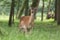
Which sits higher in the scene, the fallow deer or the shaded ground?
the fallow deer

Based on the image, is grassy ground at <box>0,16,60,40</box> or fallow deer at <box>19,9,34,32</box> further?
fallow deer at <box>19,9,34,32</box>

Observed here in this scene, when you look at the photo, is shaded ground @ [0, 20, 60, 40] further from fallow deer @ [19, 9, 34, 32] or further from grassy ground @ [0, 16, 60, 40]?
fallow deer @ [19, 9, 34, 32]

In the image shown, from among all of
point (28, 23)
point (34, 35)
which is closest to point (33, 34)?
point (34, 35)

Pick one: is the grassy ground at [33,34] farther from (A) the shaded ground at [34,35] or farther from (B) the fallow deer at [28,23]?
(B) the fallow deer at [28,23]

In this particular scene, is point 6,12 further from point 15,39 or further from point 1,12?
point 15,39

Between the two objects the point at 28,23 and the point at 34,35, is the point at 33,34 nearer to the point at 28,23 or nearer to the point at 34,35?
the point at 34,35

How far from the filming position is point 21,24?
11500 millimetres

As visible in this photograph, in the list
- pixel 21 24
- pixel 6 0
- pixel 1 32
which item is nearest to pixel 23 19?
pixel 21 24

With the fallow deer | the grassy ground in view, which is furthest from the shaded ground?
the fallow deer

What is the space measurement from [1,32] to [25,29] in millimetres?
1759

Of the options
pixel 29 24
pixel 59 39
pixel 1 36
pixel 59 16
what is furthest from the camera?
pixel 59 16

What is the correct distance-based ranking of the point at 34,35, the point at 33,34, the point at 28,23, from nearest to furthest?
the point at 34,35 → the point at 28,23 → the point at 33,34

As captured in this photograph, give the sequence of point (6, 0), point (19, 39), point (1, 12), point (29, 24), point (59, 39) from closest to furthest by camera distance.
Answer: point (19, 39)
point (59, 39)
point (29, 24)
point (6, 0)
point (1, 12)

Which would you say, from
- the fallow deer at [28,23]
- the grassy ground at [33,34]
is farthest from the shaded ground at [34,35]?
the fallow deer at [28,23]
